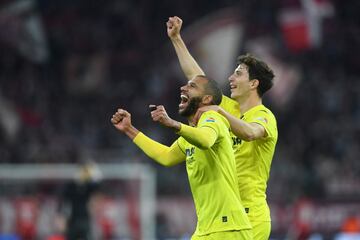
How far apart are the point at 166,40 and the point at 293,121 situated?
3836 mm

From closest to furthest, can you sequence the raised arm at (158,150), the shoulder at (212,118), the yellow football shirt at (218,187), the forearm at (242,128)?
the shoulder at (212,118) → the yellow football shirt at (218,187) → the forearm at (242,128) → the raised arm at (158,150)

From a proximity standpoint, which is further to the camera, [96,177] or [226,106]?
[96,177]

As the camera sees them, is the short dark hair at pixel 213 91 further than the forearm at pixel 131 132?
No

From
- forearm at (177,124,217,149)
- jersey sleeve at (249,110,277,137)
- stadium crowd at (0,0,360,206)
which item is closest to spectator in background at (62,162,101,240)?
stadium crowd at (0,0,360,206)

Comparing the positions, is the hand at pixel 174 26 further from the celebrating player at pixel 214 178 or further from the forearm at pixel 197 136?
the forearm at pixel 197 136

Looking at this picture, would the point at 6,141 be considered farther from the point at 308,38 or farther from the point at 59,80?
the point at 308,38

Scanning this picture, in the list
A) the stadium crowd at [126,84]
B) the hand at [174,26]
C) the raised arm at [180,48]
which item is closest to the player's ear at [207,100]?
the raised arm at [180,48]

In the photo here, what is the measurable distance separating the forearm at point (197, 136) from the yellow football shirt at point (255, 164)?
0.89 metres

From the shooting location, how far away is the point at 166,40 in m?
22.1

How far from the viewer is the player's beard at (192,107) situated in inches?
229

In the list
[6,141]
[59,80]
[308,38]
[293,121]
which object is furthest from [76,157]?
[308,38]

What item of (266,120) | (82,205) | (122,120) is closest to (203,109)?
(122,120)

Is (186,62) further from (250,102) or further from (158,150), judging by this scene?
(158,150)

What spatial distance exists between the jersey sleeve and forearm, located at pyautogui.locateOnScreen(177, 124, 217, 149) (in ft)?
2.91
